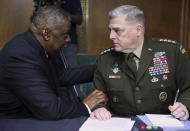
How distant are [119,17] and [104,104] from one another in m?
0.61

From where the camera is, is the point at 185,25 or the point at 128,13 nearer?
the point at 128,13

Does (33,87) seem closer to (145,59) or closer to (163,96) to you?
(145,59)

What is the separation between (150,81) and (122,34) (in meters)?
0.38

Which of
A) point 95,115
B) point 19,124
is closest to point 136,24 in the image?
point 95,115

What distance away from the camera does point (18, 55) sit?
1626 mm

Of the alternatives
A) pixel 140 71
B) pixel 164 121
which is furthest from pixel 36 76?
pixel 164 121

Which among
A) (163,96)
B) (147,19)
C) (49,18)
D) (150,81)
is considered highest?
(49,18)

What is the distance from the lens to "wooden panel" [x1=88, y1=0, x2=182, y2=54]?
4.23 metres

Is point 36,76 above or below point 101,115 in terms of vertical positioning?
above

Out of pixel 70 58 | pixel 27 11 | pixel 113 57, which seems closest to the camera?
pixel 113 57

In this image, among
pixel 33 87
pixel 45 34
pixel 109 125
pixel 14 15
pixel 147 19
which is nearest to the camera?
pixel 109 125

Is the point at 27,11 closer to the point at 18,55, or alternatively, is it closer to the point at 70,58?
the point at 70,58

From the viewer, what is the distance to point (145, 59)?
179cm

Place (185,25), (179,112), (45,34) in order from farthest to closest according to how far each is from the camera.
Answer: (185,25)
(45,34)
(179,112)
